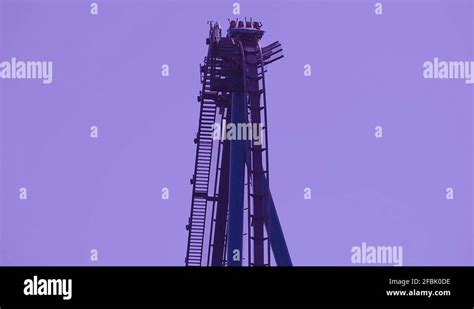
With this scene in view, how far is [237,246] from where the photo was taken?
168 feet

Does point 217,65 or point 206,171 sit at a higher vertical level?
point 217,65
